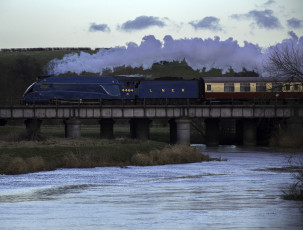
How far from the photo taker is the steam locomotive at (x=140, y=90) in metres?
89.1

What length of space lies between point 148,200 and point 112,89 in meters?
56.5

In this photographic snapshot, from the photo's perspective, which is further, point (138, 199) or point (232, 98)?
point (232, 98)

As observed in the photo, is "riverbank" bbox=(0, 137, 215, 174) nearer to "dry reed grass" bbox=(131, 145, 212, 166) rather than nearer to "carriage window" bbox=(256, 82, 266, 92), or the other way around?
"dry reed grass" bbox=(131, 145, 212, 166)

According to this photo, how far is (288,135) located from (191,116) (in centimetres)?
1391

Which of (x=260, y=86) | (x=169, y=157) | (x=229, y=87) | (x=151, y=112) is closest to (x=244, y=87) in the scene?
(x=229, y=87)

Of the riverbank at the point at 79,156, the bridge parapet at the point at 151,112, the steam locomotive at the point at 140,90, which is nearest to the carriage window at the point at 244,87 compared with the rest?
the steam locomotive at the point at 140,90

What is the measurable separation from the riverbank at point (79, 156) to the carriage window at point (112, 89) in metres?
24.9

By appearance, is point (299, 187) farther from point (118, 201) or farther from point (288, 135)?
point (288, 135)

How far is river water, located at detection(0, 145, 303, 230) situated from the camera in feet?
92.1

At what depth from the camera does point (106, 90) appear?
90188 mm

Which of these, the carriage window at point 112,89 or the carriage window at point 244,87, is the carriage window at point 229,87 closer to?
the carriage window at point 244,87

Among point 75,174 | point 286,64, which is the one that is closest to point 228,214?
point 286,64

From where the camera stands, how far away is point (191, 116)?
90812mm

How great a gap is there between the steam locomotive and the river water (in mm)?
38142
